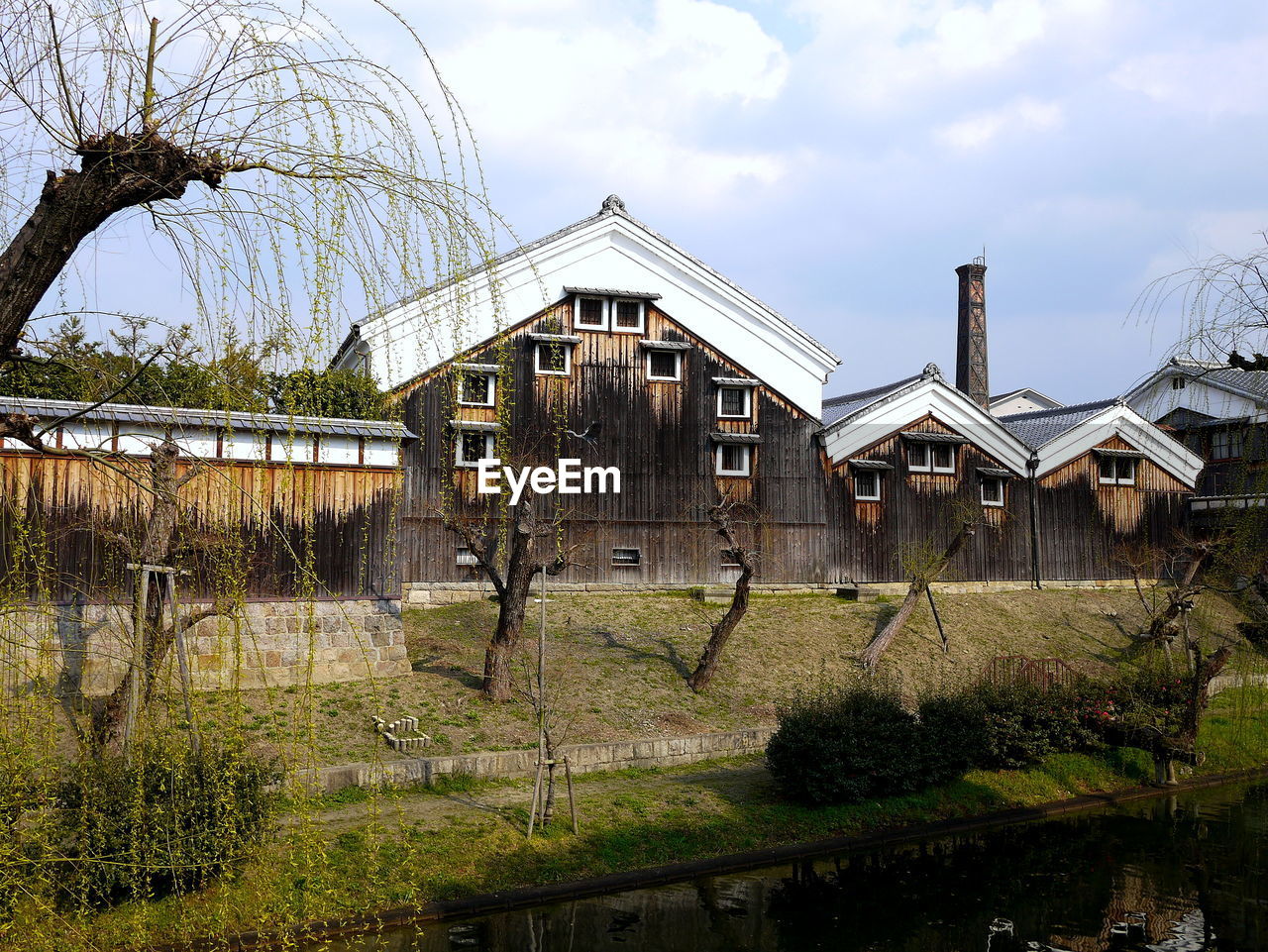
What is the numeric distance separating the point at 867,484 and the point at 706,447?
16.3ft

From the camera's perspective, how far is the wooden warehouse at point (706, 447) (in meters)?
22.3

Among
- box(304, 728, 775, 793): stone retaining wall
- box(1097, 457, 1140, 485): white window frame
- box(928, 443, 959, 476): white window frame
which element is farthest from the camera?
box(1097, 457, 1140, 485): white window frame

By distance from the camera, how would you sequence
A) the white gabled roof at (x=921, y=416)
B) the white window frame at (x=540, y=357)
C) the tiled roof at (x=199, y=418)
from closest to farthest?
the tiled roof at (x=199, y=418) < the white window frame at (x=540, y=357) < the white gabled roof at (x=921, y=416)

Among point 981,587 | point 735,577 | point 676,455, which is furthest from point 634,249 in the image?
point 981,587

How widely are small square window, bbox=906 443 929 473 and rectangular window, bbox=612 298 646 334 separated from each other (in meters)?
8.59

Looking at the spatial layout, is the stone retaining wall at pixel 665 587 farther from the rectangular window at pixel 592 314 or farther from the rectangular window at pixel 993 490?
the rectangular window at pixel 592 314

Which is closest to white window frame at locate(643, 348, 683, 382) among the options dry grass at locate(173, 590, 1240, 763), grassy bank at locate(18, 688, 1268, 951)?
dry grass at locate(173, 590, 1240, 763)

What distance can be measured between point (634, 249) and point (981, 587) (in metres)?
13.5

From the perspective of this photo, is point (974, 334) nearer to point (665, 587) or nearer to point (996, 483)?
point (996, 483)

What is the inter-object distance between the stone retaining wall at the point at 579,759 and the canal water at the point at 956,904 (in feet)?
9.34

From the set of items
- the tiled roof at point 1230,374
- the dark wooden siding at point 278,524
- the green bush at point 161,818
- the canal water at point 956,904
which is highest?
the tiled roof at point 1230,374

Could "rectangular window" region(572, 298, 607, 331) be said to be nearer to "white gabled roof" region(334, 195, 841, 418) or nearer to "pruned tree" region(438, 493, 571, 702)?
"white gabled roof" region(334, 195, 841, 418)

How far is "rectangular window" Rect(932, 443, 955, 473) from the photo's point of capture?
2742cm

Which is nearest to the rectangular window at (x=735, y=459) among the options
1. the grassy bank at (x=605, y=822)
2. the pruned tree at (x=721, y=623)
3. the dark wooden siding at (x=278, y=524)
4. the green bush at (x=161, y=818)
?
the pruned tree at (x=721, y=623)
